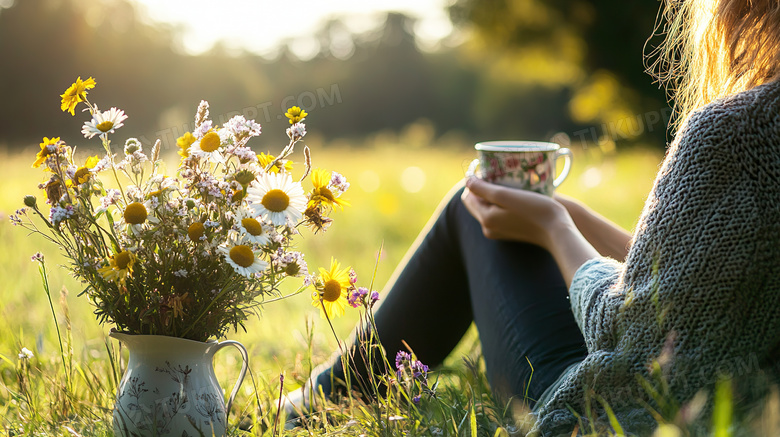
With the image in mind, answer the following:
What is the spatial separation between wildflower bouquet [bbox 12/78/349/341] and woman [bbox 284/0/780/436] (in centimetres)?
44

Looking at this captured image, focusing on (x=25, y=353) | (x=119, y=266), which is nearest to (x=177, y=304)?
(x=119, y=266)

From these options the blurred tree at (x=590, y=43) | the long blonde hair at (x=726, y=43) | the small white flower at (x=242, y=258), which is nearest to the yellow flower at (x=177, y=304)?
the small white flower at (x=242, y=258)

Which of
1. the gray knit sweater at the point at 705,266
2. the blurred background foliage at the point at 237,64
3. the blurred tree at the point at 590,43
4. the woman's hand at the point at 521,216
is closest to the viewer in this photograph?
the gray knit sweater at the point at 705,266

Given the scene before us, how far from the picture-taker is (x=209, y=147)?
2.98 ft

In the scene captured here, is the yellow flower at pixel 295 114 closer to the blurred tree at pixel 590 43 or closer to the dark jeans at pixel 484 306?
the dark jeans at pixel 484 306

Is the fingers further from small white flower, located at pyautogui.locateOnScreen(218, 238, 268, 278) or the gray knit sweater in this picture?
small white flower, located at pyautogui.locateOnScreen(218, 238, 268, 278)

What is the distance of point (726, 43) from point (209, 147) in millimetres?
895

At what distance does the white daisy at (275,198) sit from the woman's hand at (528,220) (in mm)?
501

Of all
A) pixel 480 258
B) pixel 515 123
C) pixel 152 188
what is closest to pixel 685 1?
pixel 480 258

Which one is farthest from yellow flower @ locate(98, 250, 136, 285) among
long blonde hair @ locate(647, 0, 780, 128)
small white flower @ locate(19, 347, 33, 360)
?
long blonde hair @ locate(647, 0, 780, 128)

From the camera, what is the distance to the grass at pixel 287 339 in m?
1.14

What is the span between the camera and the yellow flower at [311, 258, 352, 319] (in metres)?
1.03

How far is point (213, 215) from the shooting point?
0.95 metres

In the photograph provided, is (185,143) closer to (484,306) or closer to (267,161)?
(267,161)
